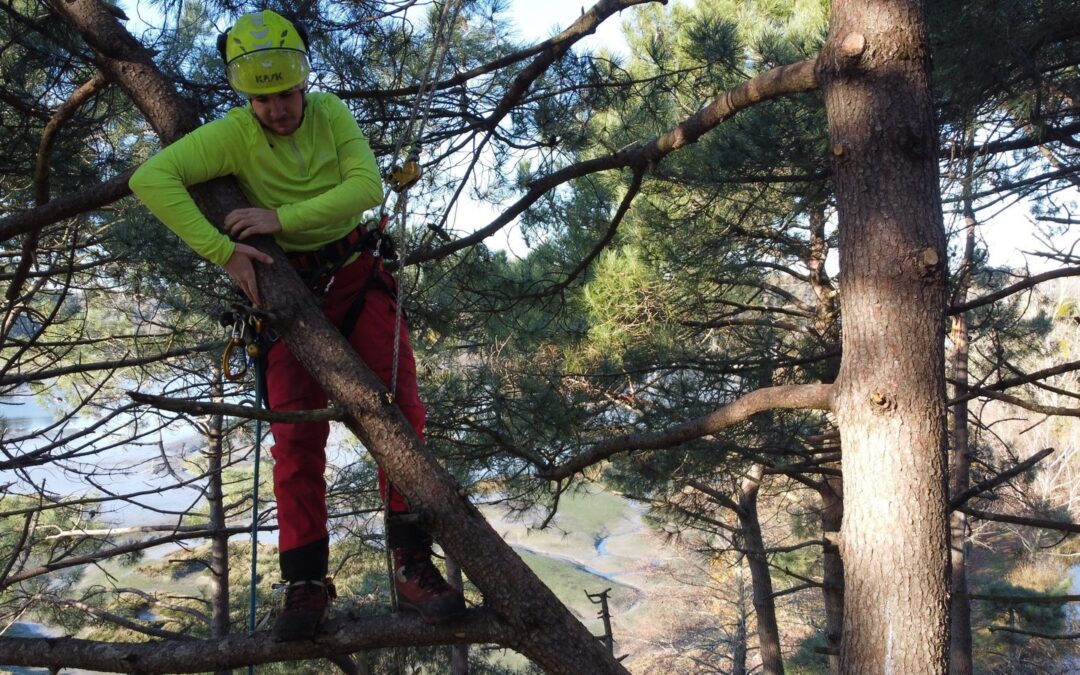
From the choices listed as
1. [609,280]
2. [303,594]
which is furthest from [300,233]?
[609,280]

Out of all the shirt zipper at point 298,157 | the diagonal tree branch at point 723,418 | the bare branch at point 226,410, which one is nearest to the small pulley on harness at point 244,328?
the bare branch at point 226,410

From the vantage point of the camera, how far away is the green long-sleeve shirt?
1938 millimetres

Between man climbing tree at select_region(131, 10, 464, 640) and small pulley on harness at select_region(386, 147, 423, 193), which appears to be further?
small pulley on harness at select_region(386, 147, 423, 193)

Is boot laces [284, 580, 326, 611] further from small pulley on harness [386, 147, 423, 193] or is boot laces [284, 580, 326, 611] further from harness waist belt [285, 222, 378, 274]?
small pulley on harness [386, 147, 423, 193]

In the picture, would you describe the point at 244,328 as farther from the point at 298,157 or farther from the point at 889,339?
the point at 889,339

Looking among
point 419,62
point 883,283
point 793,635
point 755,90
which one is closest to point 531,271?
point 419,62

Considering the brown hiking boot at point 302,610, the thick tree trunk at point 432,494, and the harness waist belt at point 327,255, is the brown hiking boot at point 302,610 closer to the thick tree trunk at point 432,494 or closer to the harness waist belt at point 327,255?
the thick tree trunk at point 432,494

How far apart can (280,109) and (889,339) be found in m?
1.55

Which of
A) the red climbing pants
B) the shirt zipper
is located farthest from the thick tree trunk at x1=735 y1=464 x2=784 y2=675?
the shirt zipper

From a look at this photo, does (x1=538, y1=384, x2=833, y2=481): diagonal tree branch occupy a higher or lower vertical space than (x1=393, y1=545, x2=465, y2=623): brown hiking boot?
higher

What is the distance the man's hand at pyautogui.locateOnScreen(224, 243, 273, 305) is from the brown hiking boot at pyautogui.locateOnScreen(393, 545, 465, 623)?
70 centimetres

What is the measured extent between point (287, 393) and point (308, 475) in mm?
220

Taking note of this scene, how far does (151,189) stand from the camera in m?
1.93

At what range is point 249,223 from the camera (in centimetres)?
197
